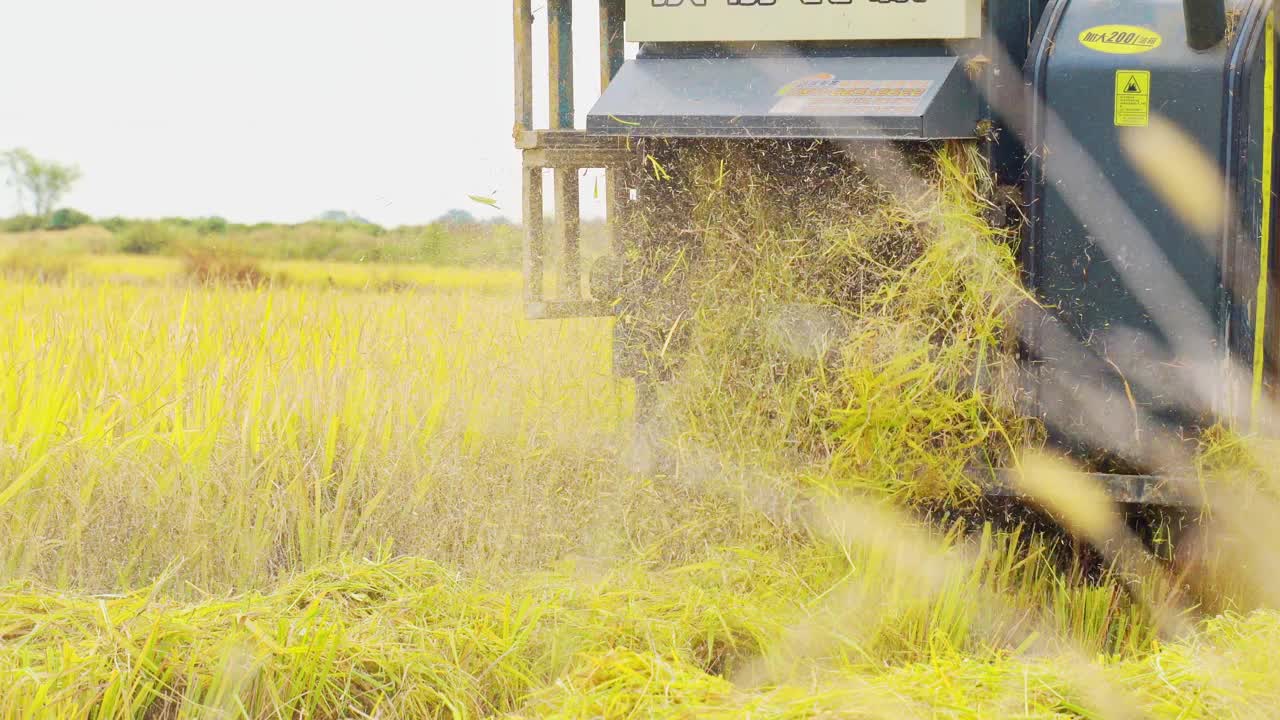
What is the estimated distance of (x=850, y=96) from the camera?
11.3ft

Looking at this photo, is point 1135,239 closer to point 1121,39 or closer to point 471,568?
point 1121,39

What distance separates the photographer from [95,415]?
407cm

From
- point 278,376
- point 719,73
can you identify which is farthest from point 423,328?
point 719,73

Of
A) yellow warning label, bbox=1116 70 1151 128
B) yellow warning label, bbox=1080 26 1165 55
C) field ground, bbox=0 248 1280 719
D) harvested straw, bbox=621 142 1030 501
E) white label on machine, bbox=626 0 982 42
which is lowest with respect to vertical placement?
field ground, bbox=0 248 1280 719

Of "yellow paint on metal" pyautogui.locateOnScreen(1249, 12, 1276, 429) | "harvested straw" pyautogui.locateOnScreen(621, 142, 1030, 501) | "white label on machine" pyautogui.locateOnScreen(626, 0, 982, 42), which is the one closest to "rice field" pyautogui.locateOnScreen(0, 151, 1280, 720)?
"harvested straw" pyautogui.locateOnScreen(621, 142, 1030, 501)

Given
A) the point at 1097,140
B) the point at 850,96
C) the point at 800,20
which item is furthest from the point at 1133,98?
the point at 800,20

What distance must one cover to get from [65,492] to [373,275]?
247cm

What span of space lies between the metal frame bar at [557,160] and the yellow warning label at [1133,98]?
147cm

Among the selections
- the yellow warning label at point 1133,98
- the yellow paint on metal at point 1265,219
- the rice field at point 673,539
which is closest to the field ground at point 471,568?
the rice field at point 673,539

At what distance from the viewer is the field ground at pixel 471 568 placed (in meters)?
2.61

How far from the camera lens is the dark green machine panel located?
3287 millimetres

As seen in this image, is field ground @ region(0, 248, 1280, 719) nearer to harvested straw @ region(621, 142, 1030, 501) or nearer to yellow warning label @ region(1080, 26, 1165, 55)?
harvested straw @ region(621, 142, 1030, 501)

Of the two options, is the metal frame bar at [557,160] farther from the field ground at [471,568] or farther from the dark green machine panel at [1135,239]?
the dark green machine panel at [1135,239]

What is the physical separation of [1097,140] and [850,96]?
637 millimetres
